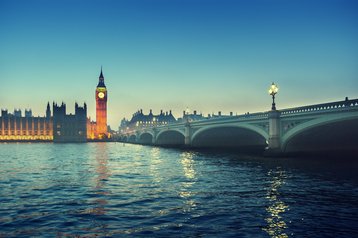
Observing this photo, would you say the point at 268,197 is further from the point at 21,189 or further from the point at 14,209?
the point at 21,189

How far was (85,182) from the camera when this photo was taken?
25.2 m

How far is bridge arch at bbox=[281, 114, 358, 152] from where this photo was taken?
35.8m

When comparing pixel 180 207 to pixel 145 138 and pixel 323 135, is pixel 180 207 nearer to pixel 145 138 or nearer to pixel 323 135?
pixel 323 135

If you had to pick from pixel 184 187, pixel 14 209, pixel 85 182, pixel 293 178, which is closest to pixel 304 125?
pixel 293 178

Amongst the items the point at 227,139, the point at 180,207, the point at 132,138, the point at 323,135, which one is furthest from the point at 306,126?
the point at 132,138

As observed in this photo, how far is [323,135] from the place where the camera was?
1742 inches

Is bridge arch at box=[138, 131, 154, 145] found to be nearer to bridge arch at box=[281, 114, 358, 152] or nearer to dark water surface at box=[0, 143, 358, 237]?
bridge arch at box=[281, 114, 358, 152]

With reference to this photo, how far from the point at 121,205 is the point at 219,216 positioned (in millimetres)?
5263

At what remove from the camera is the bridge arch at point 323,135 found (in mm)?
35766

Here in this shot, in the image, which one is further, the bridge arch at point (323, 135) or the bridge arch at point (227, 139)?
the bridge arch at point (227, 139)

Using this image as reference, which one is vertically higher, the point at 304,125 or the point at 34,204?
the point at 304,125

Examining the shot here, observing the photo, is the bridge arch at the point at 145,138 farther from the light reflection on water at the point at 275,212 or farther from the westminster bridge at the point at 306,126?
the light reflection on water at the point at 275,212

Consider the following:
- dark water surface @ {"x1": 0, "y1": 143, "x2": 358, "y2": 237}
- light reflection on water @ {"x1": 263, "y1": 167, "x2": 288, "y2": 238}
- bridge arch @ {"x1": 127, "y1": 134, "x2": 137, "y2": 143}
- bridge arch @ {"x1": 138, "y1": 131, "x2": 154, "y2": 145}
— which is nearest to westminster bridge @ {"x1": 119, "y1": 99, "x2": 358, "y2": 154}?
dark water surface @ {"x1": 0, "y1": 143, "x2": 358, "y2": 237}

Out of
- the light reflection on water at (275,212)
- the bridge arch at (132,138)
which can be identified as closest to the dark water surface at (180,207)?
the light reflection on water at (275,212)
